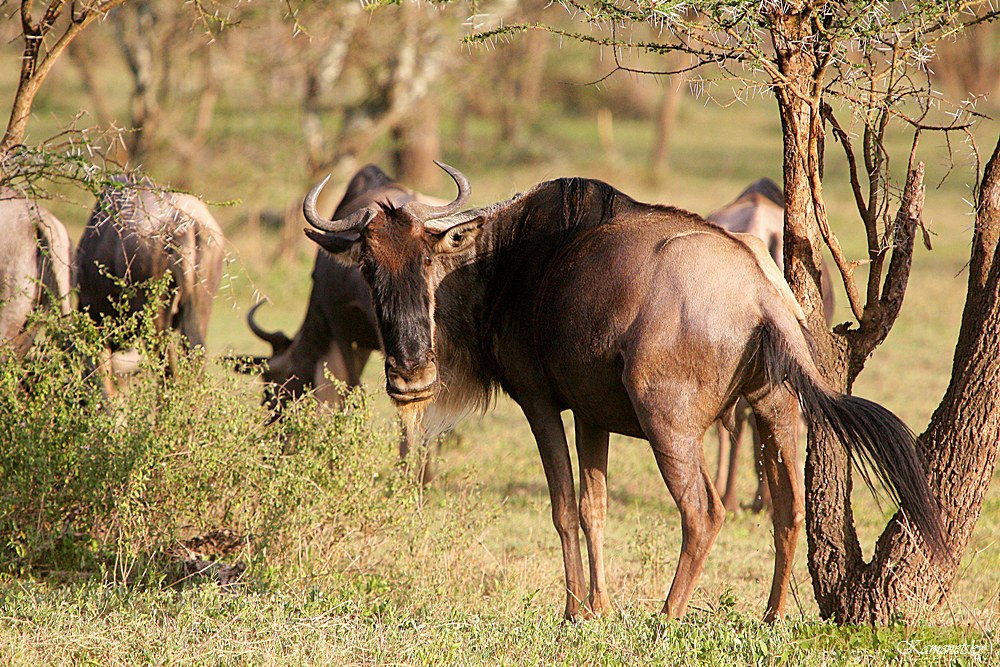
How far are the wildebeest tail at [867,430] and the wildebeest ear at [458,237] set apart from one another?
1.44m

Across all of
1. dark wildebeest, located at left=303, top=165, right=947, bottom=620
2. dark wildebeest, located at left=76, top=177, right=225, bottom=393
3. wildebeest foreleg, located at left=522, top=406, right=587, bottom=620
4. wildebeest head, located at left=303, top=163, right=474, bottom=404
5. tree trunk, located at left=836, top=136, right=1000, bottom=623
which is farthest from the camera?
dark wildebeest, located at left=76, top=177, right=225, bottom=393

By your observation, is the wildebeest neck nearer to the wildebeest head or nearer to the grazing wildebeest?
the wildebeest head

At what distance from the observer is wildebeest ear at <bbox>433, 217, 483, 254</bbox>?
16.0 ft

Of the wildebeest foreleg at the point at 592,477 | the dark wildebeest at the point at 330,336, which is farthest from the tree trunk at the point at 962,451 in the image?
the dark wildebeest at the point at 330,336

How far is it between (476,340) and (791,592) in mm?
2053

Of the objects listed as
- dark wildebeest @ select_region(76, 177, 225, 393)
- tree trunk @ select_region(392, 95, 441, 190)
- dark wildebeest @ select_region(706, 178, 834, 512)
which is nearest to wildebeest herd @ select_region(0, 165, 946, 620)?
dark wildebeest @ select_region(76, 177, 225, 393)

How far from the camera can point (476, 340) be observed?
5133mm

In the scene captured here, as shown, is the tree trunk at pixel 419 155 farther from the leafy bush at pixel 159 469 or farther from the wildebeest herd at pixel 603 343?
the wildebeest herd at pixel 603 343

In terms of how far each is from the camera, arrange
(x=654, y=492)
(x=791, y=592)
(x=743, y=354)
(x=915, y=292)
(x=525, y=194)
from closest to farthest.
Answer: (x=743, y=354), (x=525, y=194), (x=791, y=592), (x=654, y=492), (x=915, y=292)

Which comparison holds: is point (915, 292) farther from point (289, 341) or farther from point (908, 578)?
point (908, 578)

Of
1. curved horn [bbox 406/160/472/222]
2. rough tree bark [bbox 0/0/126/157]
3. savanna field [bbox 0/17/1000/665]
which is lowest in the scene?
savanna field [bbox 0/17/1000/665]

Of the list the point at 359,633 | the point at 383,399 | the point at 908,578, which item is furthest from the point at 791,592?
the point at 383,399

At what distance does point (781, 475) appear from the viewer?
15.2 ft

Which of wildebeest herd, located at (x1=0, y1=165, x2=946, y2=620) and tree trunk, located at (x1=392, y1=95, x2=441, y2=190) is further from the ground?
tree trunk, located at (x1=392, y1=95, x2=441, y2=190)
